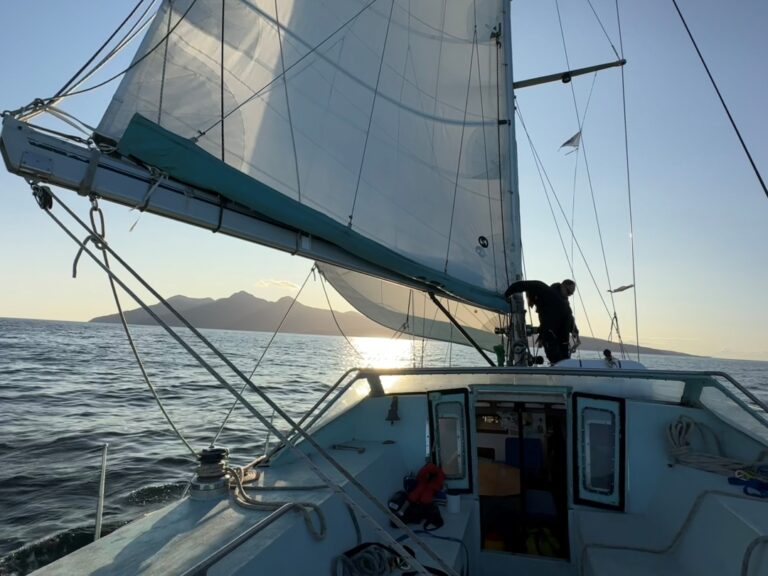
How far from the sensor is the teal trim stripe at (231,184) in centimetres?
241

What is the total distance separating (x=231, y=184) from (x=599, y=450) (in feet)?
13.5

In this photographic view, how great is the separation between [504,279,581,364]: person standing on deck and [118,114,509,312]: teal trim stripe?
285 cm

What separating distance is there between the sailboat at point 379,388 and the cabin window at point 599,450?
0.02 meters

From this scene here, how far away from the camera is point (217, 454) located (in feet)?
11.0

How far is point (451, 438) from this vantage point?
4.71 metres

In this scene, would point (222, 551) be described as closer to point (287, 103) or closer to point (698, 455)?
point (287, 103)

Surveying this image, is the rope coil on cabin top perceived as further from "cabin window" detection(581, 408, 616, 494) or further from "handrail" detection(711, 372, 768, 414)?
"handrail" detection(711, 372, 768, 414)

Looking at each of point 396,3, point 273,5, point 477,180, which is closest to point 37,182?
point 273,5

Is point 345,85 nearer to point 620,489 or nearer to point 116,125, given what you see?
point 116,125

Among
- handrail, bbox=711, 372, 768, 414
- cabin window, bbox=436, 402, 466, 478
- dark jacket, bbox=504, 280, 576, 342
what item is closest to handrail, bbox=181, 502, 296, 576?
cabin window, bbox=436, 402, 466, 478

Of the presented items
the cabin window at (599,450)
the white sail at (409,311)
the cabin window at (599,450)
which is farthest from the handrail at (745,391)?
the white sail at (409,311)

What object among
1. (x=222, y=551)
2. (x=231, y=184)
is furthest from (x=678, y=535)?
(x=231, y=184)

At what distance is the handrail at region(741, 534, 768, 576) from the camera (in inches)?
95.5

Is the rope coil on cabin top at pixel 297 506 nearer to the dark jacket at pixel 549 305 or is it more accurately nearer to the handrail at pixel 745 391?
the handrail at pixel 745 391
